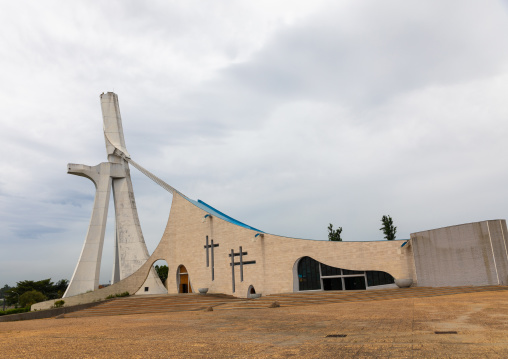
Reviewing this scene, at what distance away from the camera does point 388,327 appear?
7.62 m

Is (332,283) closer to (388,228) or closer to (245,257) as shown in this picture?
(245,257)

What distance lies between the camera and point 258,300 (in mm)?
19547

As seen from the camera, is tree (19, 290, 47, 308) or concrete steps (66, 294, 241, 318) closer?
concrete steps (66, 294, 241, 318)

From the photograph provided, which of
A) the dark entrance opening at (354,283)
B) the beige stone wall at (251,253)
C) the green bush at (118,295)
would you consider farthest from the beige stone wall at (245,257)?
the dark entrance opening at (354,283)

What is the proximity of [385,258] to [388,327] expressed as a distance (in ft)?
44.3

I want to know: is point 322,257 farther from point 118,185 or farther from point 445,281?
point 118,185

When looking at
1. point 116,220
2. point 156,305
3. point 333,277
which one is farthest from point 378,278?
point 116,220

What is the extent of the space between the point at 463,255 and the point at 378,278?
4612mm

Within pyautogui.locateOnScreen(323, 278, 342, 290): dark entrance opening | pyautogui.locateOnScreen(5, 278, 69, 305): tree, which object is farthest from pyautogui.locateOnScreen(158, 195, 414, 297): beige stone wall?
pyautogui.locateOnScreen(5, 278, 69, 305): tree

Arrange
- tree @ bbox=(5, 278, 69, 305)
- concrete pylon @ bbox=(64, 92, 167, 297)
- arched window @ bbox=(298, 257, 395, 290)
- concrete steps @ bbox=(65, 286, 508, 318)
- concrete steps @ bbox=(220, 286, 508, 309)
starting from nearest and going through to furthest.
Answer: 1. concrete steps @ bbox=(220, 286, 508, 309)
2. concrete steps @ bbox=(65, 286, 508, 318)
3. arched window @ bbox=(298, 257, 395, 290)
4. concrete pylon @ bbox=(64, 92, 167, 297)
5. tree @ bbox=(5, 278, 69, 305)

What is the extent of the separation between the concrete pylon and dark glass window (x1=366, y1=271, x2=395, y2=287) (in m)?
19.2

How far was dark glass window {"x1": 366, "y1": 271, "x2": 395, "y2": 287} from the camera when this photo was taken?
20.3 meters

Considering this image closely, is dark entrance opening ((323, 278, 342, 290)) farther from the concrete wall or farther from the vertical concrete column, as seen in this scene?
the vertical concrete column

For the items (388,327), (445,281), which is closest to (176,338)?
(388,327)
